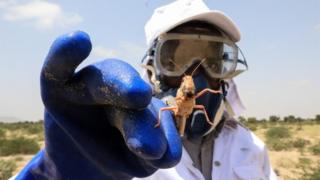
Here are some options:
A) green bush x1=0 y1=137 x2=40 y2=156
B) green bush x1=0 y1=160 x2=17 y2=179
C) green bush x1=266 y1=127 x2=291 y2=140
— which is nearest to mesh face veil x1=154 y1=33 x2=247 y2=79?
green bush x1=0 y1=160 x2=17 y2=179

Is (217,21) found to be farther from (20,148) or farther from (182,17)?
(20,148)

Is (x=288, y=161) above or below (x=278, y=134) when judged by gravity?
above

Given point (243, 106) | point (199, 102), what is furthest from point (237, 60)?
point (199, 102)

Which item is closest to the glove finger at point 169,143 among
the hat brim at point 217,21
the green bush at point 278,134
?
the hat brim at point 217,21

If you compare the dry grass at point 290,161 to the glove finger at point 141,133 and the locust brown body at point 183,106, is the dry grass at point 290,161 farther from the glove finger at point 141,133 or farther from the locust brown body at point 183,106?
the glove finger at point 141,133

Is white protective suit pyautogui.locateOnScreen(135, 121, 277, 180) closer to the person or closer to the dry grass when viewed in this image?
the person

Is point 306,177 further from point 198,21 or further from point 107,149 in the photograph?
point 107,149

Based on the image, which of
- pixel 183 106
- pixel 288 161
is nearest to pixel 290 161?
pixel 288 161
